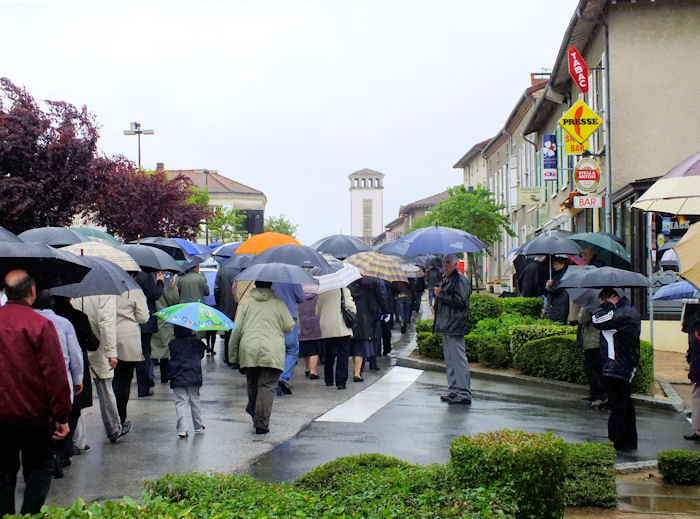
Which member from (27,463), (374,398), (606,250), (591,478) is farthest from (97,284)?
(606,250)

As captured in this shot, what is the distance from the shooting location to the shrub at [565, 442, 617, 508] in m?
6.54

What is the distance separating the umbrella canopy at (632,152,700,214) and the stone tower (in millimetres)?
148198

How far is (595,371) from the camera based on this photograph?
11281mm

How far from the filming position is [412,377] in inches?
567

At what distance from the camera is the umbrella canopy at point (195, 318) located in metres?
8.37

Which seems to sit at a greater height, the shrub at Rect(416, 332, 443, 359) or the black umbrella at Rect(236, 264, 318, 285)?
the black umbrella at Rect(236, 264, 318, 285)

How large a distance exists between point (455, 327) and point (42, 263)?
6.70 meters

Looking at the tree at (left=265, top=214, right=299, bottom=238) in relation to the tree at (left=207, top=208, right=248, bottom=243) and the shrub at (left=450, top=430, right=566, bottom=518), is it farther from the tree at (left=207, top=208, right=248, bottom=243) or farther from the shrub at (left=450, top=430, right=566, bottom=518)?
the shrub at (left=450, top=430, right=566, bottom=518)

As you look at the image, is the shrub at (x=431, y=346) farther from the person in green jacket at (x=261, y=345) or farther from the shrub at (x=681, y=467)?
the shrub at (x=681, y=467)

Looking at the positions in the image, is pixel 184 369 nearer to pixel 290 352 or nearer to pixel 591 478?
pixel 290 352

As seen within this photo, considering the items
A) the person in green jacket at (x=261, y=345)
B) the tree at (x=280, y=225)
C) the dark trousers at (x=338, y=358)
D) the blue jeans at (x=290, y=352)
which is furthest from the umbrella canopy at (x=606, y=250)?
the tree at (x=280, y=225)

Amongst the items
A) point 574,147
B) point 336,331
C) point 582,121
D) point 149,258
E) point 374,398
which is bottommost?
point 374,398

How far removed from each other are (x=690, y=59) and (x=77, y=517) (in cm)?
1890

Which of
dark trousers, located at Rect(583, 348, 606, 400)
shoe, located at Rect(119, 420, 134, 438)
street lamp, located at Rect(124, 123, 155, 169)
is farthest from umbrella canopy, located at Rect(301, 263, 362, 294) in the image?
street lamp, located at Rect(124, 123, 155, 169)
